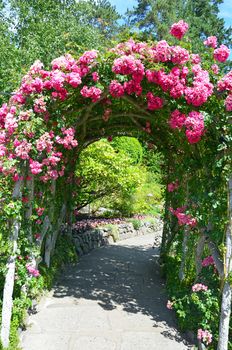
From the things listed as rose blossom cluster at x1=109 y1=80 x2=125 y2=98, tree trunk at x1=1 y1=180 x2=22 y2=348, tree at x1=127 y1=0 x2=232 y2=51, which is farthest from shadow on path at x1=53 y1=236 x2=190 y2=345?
tree at x1=127 y1=0 x2=232 y2=51

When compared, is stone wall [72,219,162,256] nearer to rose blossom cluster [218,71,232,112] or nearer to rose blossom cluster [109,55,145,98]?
rose blossom cluster [109,55,145,98]

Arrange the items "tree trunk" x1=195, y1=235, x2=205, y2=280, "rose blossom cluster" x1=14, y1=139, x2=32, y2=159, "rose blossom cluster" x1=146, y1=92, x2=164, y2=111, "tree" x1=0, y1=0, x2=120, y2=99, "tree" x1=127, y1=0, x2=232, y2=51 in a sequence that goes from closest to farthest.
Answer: "rose blossom cluster" x1=14, y1=139, x2=32, y2=159, "rose blossom cluster" x1=146, y1=92, x2=164, y2=111, "tree trunk" x1=195, y1=235, x2=205, y2=280, "tree" x1=0, y1=0, x2=120, y2=99, "tree" x1=127, y1=0, x2=232, y2=51

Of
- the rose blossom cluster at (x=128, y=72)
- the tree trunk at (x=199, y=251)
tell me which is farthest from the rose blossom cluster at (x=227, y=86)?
the tree trunk at (x=199, y=251)

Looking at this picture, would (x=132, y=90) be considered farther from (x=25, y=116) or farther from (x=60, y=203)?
(x=60, y=203)

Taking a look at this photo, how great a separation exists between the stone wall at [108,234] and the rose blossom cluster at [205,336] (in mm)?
4459

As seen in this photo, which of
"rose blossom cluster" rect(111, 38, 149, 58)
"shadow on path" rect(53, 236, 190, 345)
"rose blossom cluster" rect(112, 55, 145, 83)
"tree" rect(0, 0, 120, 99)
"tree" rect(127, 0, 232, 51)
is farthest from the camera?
"tree" rect(127, 0, 232, 51)

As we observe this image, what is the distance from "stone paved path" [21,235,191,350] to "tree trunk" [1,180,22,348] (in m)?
0.30

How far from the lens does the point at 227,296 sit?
356 cm

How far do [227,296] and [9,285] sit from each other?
2053mm

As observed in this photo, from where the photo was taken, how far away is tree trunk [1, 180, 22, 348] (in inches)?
137

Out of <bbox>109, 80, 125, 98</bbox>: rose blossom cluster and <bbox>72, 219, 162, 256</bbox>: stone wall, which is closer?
<bbox>109, 80, 125, 98</bbox>: rose blossom cluster

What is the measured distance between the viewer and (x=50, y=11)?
1425cm

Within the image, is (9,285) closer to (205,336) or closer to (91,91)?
(205,336)

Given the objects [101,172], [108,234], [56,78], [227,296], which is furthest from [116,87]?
[108,234]
